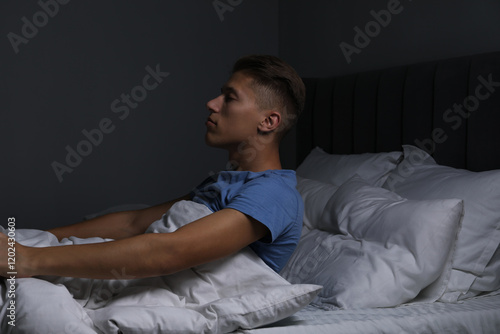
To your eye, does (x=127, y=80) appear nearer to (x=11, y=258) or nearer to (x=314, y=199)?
(x=314, y=199)

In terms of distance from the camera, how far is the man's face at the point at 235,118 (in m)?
1.58

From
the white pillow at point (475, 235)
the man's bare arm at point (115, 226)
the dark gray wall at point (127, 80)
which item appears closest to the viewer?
the white pillow at point (475, 235)

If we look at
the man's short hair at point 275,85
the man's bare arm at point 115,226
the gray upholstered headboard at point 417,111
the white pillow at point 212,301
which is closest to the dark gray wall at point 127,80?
the gray upholstered headboard at point 417,111

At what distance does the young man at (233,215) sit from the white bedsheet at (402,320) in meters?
0.17

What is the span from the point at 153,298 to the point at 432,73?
1510 mm

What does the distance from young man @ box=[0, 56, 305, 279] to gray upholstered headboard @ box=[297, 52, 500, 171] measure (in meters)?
0.76

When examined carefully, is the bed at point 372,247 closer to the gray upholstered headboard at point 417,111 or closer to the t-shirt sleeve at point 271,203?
the gray upholstered headboard at point 417,111

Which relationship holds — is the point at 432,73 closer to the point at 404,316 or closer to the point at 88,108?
the point at 404,316

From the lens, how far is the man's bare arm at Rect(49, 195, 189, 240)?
70.5 inches

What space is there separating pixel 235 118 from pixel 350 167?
3.00 ft

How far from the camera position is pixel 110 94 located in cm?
355

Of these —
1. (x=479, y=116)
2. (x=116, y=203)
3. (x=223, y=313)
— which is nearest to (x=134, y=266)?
(x=223, y=313)

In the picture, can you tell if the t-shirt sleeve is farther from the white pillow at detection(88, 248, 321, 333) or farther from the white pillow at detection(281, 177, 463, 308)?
the white pillow at detection(281, 177, 463, 308)

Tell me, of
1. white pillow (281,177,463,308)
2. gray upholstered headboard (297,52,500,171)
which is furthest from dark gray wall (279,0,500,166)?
white pillow (281,177,463,308)
